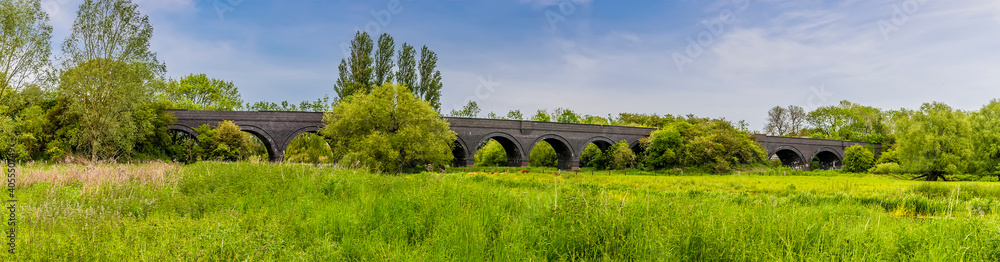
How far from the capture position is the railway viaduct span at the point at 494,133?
3234 cm

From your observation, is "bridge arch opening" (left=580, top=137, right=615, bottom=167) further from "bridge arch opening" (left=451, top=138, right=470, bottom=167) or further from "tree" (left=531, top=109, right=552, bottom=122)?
"tree" (left=531, top=109, right=552, bottom=122)

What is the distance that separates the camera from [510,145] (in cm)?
4150

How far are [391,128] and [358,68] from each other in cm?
1215

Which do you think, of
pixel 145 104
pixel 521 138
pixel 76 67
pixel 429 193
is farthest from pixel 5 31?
pixel 521 138

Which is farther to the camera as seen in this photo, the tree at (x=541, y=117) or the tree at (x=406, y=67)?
the tree at (x=541, y=117)

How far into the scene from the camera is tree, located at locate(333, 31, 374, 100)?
121 feet

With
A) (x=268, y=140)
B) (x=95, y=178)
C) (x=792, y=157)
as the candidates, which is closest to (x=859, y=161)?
(x=792, y=157)

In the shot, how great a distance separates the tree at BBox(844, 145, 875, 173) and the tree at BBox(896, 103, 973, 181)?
15697mm

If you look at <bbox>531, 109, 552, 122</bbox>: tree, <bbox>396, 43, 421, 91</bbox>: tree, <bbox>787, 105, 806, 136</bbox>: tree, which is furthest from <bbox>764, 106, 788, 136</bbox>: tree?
<bbox>396, 43, 421, 91</bbox>: tree

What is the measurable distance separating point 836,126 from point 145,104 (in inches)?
3226

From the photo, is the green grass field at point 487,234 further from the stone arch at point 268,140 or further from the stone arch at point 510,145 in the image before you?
the stone arch at point 510,145

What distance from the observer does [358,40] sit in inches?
1478

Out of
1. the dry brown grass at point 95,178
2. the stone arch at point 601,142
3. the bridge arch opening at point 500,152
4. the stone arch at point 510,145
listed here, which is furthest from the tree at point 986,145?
the dry brown grass at point 95,178

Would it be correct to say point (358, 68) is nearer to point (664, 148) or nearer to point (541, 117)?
point (664, 148)
